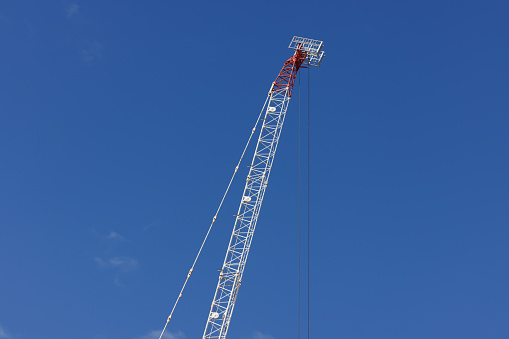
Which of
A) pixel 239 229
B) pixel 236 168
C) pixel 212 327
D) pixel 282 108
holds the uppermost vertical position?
pixel 282 108

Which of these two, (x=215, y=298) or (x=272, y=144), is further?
(x=272, y=144)

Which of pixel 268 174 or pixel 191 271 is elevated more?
pixel 268 174

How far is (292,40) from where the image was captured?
116m

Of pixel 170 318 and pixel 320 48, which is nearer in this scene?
pixel 170 318

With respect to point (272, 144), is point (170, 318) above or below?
below

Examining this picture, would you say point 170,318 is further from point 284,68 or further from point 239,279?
point 284,68

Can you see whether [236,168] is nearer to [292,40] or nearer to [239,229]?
[239,229]

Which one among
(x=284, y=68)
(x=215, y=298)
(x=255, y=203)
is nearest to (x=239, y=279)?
(x=215, y=298)

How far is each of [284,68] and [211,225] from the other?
25029 millimetres

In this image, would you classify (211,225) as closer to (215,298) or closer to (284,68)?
(215,298)

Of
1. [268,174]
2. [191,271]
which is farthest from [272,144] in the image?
[191,271]

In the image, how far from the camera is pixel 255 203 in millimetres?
109688

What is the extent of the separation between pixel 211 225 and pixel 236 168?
805 centimetres

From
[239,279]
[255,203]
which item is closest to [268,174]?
[255,203]
